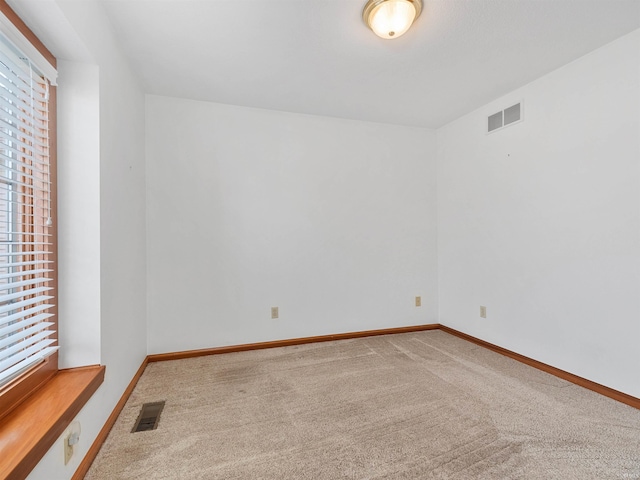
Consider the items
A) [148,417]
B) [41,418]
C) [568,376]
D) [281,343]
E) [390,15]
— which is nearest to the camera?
[41,418]

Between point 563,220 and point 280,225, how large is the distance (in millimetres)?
2319

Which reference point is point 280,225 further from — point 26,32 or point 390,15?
point 26,32

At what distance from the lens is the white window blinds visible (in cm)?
107

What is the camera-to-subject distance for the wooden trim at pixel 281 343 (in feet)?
8.39

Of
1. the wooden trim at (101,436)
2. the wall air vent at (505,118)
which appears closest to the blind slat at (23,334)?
the wooden trim at (101,436)

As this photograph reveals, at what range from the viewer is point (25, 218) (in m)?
1.24

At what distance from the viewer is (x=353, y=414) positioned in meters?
1.73

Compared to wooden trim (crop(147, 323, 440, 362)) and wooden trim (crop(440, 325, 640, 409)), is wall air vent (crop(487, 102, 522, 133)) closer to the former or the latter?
wooden trim (crop(440, 325, 640, 409))

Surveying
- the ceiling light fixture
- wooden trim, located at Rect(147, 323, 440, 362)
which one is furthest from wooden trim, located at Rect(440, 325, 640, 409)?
the ceiling light fixture

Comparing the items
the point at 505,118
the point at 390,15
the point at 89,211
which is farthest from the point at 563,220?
the point at 89,211

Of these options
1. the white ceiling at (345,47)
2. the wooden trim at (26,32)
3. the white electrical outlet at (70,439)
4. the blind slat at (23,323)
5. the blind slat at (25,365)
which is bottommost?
the white electrical outlet at (70,439)

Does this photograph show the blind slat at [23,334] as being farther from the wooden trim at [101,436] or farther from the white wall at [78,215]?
the wooden trim at [101,436]

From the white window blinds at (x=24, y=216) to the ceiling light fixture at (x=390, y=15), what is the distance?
160 centimetres

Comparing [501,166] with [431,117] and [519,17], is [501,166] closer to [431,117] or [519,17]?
[431,117]
